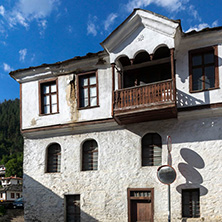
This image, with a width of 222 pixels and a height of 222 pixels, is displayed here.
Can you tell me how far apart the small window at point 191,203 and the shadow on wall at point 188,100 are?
12.3 ft

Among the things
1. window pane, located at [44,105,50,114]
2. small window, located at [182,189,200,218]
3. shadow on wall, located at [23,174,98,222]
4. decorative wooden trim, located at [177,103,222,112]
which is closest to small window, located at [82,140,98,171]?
shadow on wall, located at [23,174,98,222]

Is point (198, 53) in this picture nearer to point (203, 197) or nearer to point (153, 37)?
point (153, 37)

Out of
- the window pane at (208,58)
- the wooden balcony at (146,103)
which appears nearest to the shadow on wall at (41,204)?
the wooden balcony at (146,103)

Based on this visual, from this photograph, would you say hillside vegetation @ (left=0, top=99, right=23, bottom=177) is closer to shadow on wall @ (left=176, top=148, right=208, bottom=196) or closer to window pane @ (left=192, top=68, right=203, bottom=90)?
shadow on wall @ (left=176, top=148, right=208, bottom=196)

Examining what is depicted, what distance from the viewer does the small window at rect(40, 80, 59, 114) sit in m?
18.6

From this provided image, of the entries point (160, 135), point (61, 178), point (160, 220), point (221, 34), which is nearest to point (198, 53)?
point (221, 34)

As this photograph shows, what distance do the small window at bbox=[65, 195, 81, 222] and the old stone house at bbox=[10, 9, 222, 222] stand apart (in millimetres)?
49

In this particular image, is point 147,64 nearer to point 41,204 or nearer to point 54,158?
point 54,158

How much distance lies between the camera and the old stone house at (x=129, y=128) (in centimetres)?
1464

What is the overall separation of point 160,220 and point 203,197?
7.00 feet

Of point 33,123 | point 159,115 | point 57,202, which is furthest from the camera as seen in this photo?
point 33,123

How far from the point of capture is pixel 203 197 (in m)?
14.2

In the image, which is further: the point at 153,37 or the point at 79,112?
the point at 79,112

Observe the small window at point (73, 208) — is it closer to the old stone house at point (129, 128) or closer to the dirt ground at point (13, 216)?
the old stone house at point (129, 128)
